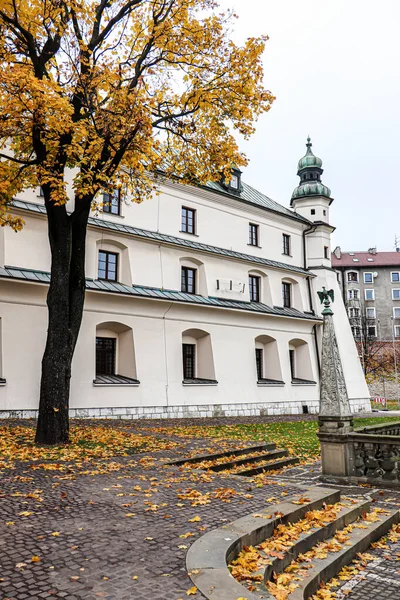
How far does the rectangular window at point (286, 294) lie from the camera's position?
1102 inches

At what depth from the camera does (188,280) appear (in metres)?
22.7

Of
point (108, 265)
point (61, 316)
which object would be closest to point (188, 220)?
point (108, 265)

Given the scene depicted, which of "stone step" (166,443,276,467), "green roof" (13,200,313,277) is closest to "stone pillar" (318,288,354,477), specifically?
"stone step" (166,443,276,467)

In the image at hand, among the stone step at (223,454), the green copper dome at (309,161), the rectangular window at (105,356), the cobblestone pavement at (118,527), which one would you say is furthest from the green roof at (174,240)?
the cobblestone pavement at (118,527)

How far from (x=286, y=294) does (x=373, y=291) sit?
4059 centimetres

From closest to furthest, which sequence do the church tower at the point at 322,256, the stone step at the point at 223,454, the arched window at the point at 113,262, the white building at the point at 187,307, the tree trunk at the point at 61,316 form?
1. the stone step at the point at 223,454
2. the tree trunk at the point at 61,316
3. the white building at the point at 187,307
4. the arched window at the point at 113,262
5. the church tower at the point at 322,256

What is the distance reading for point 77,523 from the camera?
5.00 metres

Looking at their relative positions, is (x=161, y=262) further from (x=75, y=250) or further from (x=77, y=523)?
(x=77, y=523)

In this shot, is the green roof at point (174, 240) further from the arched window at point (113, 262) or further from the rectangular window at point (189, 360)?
the rectangular window at point (189, 360)

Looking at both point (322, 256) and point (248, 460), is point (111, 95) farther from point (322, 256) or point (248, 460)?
point (322, 256)

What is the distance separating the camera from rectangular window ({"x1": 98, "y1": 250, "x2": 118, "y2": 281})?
63.9 ft

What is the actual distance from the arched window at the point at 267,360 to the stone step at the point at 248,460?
46.5ft

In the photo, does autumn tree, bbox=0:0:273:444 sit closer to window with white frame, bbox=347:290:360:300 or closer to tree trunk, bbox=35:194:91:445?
tree trunk, bbox=35:194:91:445

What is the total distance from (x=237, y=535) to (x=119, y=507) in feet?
5.65
